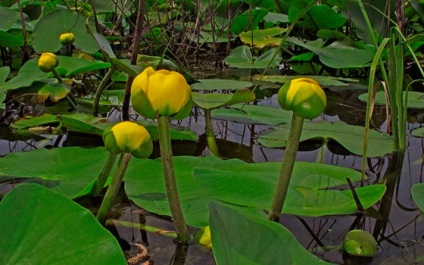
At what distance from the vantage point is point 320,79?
1733 mm

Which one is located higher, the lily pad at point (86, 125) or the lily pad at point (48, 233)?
the lily pad at point (48, 233)

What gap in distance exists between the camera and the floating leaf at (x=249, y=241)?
471mm

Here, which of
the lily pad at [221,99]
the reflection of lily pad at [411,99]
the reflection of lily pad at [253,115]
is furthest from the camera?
the reflection of lily pad at [411,99]

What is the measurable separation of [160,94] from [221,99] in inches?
26.0

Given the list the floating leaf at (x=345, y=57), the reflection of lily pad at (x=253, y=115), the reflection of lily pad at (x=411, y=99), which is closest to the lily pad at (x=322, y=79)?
the floating leaf at (x=345, y=57)

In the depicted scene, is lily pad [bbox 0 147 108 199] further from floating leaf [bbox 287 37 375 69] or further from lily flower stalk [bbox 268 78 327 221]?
floating leaf [bbox 287 37 375 69]

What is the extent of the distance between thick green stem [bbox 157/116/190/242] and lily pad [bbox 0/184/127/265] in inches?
4.6

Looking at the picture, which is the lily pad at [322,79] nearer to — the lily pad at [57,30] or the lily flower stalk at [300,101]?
the lily pad at [57,30]

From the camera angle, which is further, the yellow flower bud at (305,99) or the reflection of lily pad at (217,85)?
the reflection of lily pad at (217,85)

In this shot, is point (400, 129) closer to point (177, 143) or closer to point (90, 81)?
point (177, 143)

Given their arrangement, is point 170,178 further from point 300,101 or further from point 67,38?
point 67,38

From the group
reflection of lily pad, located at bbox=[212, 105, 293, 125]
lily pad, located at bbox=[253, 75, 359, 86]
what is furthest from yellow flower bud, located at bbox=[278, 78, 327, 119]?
lily pad, located at bbox=[253, 75, 359, 86]

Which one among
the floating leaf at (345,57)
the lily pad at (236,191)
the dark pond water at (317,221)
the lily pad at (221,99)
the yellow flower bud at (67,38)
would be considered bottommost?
the dark pond water at (317,221)

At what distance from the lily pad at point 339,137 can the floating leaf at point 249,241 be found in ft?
1.75
